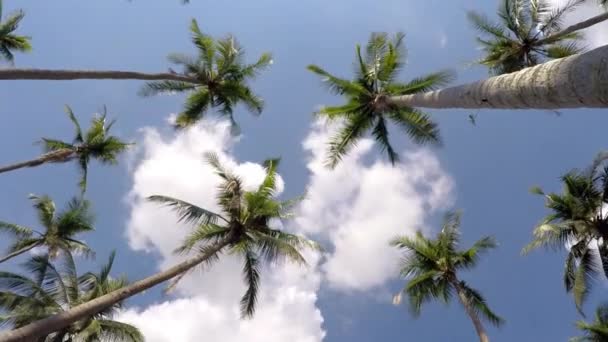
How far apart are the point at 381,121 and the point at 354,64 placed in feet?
7.73

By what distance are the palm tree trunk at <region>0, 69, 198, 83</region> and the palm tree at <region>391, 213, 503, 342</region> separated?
12551 mm

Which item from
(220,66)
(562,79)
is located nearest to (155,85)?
(220,66)

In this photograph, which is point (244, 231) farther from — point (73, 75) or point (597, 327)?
point (597, 327)

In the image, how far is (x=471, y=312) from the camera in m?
16.9

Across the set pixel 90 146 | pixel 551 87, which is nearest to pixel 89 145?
pixel 90 146

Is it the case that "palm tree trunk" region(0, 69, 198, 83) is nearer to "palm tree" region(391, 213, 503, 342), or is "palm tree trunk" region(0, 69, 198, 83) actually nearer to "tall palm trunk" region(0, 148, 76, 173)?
"tall palm trunk" region(0, 148, 76, 173)

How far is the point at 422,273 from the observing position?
18812 millimetres

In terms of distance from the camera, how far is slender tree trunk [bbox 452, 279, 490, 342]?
52.7 ft

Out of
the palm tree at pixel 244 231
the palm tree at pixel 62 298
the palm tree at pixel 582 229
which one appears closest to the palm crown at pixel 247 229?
the palm tree at pixel 244 231

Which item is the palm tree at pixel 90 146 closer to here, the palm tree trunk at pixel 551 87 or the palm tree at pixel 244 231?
the palm tree at pixel 244 231

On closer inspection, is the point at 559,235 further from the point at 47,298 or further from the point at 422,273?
the point at 47,298

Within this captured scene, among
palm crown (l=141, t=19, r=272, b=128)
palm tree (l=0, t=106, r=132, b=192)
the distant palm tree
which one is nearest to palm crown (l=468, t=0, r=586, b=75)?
the distant palm tree

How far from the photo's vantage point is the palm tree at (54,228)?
67.2 ft

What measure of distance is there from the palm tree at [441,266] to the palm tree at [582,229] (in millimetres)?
2693
